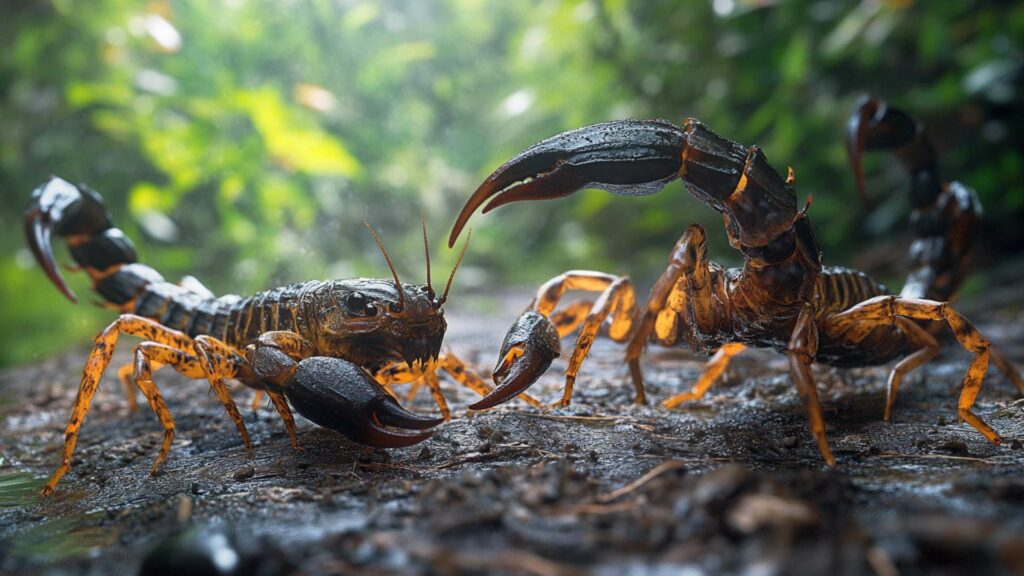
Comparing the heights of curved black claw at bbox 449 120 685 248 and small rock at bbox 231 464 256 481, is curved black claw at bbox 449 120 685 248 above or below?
above

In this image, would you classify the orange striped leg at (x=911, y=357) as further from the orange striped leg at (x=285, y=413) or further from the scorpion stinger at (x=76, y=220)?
the scorpion stinger at (x=76, y=220)

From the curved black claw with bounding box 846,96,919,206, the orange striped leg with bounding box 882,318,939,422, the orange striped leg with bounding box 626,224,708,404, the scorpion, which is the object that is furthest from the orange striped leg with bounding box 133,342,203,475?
the curved black claw with bounding box 846,96,919,206

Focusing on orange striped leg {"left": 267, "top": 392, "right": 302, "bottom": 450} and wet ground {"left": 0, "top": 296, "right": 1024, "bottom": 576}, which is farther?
orange striped leg {"left": 267, "top": 392, "right": 302, "bottom": 450}

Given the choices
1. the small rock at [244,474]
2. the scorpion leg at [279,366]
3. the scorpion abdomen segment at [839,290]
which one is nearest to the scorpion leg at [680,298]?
the scorpion abdomen segment at [839,290]

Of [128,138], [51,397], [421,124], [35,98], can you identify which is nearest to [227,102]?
[128,138]

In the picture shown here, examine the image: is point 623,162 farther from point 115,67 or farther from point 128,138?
point 115,67

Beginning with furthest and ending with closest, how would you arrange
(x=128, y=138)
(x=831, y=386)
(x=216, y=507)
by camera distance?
(x=128, y=138) < (x=831, y=386) < (x=216, y=507)

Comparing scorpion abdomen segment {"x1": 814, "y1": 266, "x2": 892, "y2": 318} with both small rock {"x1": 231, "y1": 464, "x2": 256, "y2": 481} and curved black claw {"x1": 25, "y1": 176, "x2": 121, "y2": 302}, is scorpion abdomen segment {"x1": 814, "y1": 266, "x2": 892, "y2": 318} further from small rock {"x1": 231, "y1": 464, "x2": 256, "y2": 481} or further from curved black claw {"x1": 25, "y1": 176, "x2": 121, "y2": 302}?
curved black claw {"x1": 25, "y1": 176, "x2": 121, "y2": 302}
